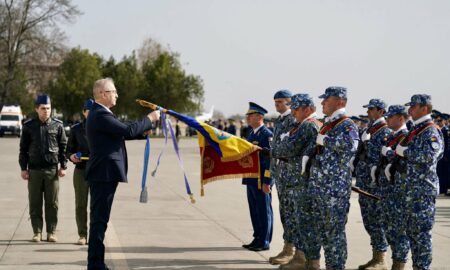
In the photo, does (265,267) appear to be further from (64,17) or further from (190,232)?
(64,17)

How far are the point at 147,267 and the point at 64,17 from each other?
57904 mm

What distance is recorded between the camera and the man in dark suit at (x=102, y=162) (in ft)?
24.0

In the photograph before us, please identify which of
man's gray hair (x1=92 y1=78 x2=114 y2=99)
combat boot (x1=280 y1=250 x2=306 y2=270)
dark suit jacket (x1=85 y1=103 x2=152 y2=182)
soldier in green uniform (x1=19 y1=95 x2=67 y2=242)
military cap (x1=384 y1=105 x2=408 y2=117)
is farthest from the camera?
soldier in green uniform (x1=19 y1=95 x2=67 y2=242)

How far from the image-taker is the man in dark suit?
7.32 m

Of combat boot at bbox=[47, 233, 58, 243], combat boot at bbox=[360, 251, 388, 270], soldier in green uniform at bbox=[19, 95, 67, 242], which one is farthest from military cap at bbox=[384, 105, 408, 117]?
combat boot at bbox=[47, 233, 58, 243]

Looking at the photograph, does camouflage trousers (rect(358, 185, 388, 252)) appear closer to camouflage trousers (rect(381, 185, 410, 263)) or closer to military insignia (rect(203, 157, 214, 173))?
camouflage trousers (rect(381, 185, 410, 263))

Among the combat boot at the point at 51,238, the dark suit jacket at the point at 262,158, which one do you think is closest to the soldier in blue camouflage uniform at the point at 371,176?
the dark suit jacket at the point at 262,158

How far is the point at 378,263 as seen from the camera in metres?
8.29

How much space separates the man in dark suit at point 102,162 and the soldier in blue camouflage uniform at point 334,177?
186cm

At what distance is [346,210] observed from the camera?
727 centimetres

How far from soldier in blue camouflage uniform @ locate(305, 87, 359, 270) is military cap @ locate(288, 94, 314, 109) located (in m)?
0.60

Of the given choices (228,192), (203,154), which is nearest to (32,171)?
(203,154)

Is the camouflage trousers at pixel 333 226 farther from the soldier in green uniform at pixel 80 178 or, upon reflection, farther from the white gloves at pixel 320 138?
the soldier in green uniform at pixel 80 178

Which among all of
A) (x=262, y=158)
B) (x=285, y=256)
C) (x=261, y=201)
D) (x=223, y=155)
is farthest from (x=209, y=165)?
(x=285, y=256)
